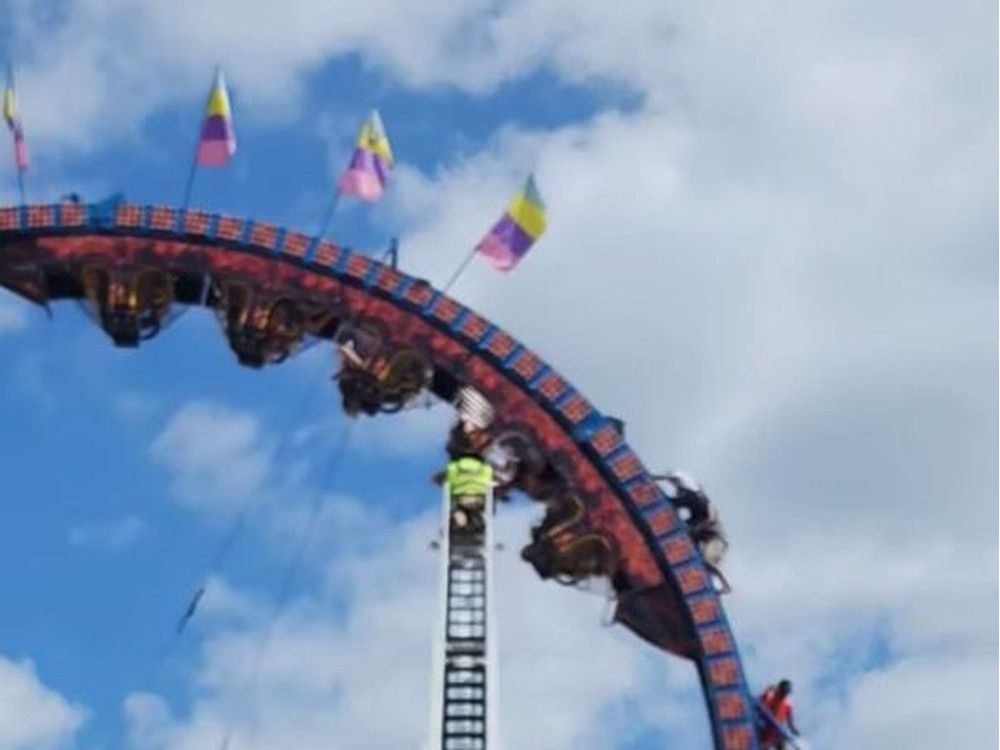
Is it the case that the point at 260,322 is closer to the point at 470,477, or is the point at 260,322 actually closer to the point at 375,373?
the point at 375,373

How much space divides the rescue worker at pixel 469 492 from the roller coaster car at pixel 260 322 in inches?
79.0

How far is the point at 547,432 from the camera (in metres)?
19.3

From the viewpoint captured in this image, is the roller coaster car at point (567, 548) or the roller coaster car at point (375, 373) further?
the roller coaster car at point (375, 373)

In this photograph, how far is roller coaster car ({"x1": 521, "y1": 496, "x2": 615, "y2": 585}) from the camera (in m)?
19.1

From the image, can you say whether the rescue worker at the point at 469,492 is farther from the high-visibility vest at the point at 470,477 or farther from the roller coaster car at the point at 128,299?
the roller coaster car at the point at 128,299

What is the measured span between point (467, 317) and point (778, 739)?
191 inches

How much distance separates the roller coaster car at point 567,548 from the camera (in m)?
19.1

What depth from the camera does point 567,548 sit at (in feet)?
63.0

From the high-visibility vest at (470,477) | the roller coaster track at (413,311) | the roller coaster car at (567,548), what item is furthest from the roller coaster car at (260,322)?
the roller coaster car at (567,548)

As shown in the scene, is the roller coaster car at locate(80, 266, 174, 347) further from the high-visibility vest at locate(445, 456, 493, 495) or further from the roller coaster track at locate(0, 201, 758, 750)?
the high-visibility vest at locate(445, 456, 493, 495)

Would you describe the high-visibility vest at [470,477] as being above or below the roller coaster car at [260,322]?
below

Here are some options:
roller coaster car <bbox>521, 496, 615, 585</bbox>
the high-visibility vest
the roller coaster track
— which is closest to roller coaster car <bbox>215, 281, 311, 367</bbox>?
the roller coaster track

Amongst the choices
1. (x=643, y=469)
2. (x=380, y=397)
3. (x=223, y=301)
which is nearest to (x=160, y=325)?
(x=223, y=301)

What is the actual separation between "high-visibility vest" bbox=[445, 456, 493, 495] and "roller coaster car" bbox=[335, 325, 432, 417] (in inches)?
32.4
